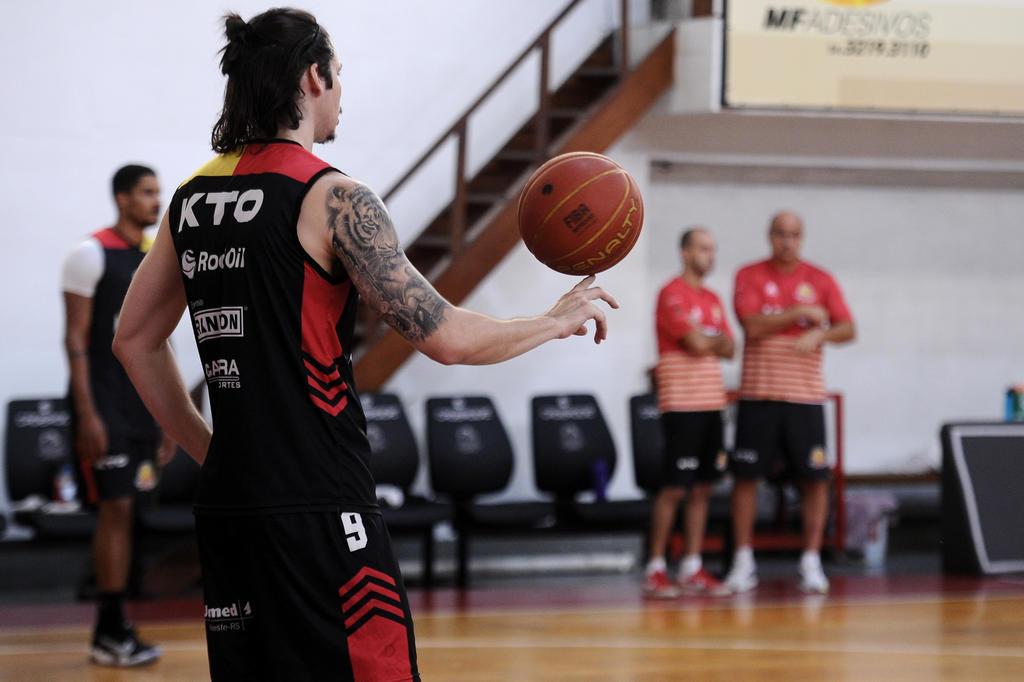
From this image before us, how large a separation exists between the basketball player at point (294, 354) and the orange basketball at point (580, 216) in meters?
0.33

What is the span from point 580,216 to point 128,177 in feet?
9.40

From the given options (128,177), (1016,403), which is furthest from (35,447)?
(1016,403)

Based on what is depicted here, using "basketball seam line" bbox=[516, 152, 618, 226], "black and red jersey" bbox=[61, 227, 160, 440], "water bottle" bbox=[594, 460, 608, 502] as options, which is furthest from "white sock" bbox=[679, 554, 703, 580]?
"basketball seam line" bbox=[516, 152, 618, 226]

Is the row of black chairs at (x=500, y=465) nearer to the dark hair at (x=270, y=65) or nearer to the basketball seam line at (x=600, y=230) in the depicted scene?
the basketball seam line at (x=600, y=230)

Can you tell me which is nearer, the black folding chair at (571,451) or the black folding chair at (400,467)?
the black folding chair at (400,467)

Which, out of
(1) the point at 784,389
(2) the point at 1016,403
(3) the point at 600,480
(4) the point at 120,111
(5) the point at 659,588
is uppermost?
(4) the point at 120,111

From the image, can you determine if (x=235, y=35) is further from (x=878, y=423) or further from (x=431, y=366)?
(x=878, y=423)

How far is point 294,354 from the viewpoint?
209cm

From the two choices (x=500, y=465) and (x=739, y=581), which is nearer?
(x=739, y=581)

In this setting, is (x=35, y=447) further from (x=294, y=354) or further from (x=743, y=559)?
(x=294, y=354)

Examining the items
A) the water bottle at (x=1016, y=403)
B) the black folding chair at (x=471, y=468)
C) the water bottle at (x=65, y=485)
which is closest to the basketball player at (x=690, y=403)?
the black folding chair at (x=471, y=468)

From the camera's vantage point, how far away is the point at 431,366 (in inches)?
321

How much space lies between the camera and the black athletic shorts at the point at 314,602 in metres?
2.05

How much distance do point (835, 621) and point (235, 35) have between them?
4.38 metres
